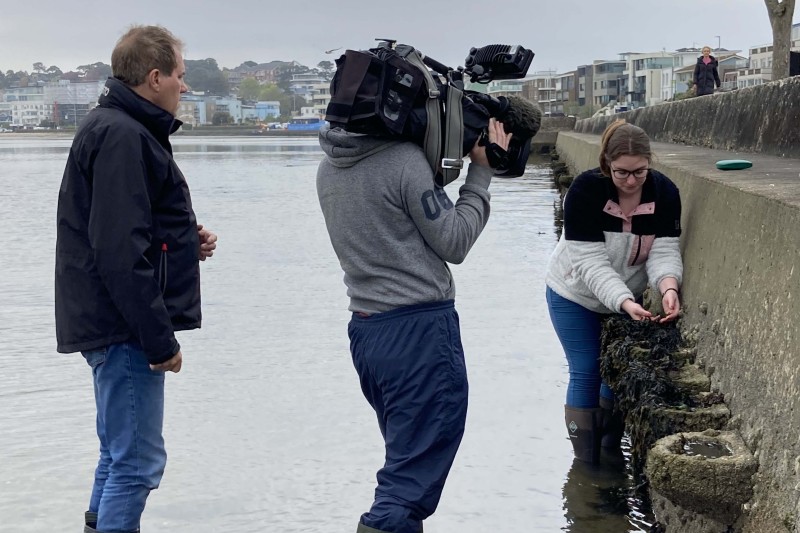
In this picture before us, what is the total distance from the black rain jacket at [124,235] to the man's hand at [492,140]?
3.02 feet

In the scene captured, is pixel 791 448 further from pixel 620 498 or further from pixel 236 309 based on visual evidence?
pixel 236 309

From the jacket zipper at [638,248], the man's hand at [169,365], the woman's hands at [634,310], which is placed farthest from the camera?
the jacket zipper at [638,248]

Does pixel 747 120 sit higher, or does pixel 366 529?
pixel 747 120

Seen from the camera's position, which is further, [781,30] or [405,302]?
[781,30]

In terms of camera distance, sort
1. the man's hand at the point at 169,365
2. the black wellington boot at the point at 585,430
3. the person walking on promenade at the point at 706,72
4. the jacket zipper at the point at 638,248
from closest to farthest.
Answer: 1. the man's hand at the point at 169,365
2. the jacket zipper at the point at 638,248
3. the black wellington boot at the point at 585,430
4. the person walking on promenade at the point at 706,72

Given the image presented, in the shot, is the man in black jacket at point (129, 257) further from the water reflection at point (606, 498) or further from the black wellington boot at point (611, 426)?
the black wellington boot at point (611, 426)

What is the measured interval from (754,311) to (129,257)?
1.98 metres

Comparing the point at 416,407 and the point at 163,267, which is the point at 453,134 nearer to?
the point at 416,407

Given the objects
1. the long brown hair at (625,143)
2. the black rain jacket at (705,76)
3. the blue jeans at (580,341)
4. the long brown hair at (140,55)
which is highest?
the black rain jacket at (705,76)

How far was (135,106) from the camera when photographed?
3.48m

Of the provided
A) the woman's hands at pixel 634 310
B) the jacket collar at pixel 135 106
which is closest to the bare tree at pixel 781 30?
the woman's hands at pixel 634 310

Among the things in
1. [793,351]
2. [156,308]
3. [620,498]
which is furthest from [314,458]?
[793,351]

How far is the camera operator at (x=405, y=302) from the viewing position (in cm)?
331

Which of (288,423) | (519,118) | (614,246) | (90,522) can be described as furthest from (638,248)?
(288,423)
